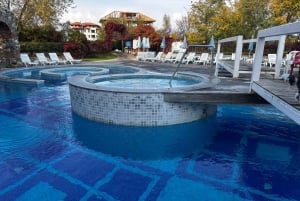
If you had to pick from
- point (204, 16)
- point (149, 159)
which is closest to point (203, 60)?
point (204, 16)

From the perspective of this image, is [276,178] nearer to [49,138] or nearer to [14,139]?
[49,138]

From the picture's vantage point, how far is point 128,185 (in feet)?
10.4

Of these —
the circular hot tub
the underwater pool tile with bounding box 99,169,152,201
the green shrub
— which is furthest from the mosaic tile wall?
the green shrub

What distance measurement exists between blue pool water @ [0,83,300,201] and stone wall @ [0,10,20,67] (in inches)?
389

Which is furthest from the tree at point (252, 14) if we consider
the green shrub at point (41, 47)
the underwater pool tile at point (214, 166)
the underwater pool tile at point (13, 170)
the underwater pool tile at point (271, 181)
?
the underwater pool tile at point (13, 170)

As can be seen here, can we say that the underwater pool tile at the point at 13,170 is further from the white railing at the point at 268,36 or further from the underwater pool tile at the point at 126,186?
the white railing at the point at 268,36

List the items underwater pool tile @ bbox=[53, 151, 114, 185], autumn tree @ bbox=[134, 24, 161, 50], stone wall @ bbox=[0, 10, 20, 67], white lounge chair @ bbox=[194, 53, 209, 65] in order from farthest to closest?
autumn tree @ bbox=[134, 24, 161, 50]
white lounge chair @ bbox=[194, 53, 209, 65]
stone wall @ bbox=[0, 10, 20, 67]
underwater pool tile @ bbox=[53, 151, 114, 185]

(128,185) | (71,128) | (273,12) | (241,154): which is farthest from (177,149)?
(273,12)

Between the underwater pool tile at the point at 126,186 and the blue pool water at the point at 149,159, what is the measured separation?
12mm

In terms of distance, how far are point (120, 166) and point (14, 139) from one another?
7.53 ft

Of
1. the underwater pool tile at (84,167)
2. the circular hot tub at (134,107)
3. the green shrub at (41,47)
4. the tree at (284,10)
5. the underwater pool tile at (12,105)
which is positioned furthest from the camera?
the green shrub at (41,47)

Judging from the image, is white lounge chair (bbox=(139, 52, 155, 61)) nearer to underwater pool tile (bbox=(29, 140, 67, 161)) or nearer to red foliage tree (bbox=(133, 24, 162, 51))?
red foliage tree (bbox=(133, 24, 162, 51))

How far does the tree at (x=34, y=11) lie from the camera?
19.4 meters

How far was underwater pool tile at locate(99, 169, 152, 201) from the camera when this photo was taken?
2.96m
